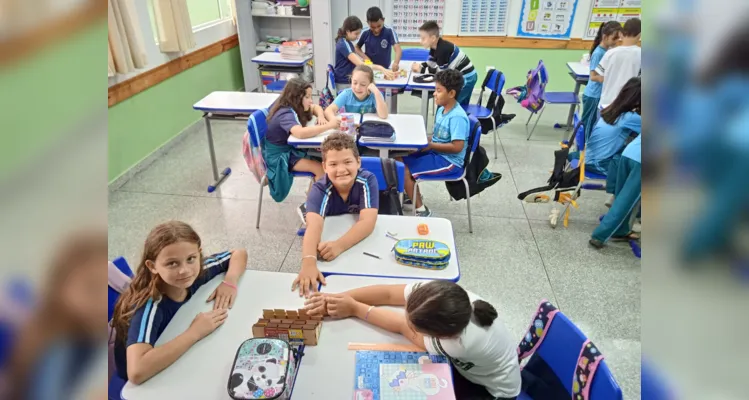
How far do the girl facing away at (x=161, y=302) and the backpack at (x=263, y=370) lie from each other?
0.70ft

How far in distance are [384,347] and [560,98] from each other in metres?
4.37

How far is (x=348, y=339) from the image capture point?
4.79 feet

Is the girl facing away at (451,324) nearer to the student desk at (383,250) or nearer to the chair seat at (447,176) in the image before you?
the student desk at (383,250)

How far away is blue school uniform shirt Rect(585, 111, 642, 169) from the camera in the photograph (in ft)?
9.38

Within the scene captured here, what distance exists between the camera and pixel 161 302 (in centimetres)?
149

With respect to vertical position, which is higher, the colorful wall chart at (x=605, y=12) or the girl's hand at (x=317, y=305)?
the colorful wall chart at (x=605, y=12)

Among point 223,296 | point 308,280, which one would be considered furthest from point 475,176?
point 223,296

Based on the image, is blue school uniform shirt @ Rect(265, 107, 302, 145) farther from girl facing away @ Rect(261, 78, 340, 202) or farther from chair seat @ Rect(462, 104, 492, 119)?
chair seat @ Rect(462, 104, 492, 119)

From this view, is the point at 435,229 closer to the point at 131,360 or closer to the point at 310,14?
the point at 131,360

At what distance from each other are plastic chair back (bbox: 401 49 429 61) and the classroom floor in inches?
63.5

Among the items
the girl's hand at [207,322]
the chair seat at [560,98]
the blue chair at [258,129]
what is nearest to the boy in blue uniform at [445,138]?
the blue chair at [258,129]

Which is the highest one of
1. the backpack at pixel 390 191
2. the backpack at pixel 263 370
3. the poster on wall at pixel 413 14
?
the poster on wall at pixel 413 14

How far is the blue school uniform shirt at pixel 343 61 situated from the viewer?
489 cm

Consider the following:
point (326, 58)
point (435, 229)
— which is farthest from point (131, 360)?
point (326, 58)
